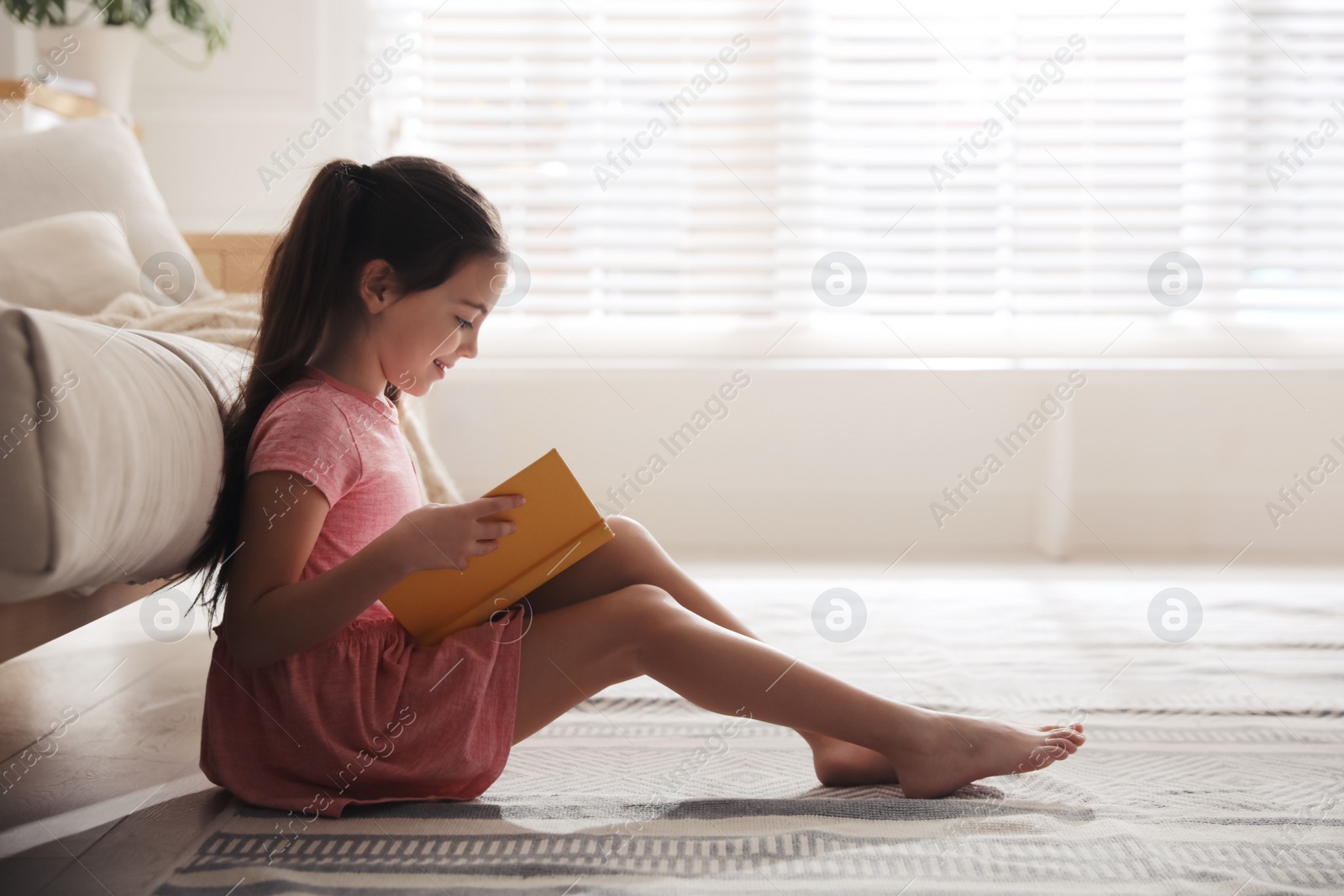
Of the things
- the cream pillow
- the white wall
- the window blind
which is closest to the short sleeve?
the cream pillow

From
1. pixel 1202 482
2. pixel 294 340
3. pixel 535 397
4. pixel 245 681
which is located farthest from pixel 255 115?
pixel 1202 482

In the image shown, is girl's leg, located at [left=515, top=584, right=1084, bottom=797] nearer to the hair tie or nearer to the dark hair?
the dark hair

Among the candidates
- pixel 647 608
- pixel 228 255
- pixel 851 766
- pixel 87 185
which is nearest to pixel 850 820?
pixel 851 766

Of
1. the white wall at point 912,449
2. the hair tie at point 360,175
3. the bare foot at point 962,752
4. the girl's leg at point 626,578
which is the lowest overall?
the white wall at point 912,449

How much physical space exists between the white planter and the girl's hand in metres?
1.71

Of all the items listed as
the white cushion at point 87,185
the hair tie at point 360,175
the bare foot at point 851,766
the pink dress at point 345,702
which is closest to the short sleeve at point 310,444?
the pink dress at point 345,702

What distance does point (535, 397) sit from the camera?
229cm

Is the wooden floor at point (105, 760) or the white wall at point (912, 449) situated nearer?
the wooden floor at point (105, 760)

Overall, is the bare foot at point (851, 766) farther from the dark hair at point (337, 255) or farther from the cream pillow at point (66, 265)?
the cream pillow at point (66, 265)

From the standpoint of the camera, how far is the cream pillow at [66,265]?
141 centimetres

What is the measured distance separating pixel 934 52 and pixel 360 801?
212 cm

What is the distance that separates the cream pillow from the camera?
4.64 ft

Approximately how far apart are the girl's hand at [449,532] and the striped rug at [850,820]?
203 mm

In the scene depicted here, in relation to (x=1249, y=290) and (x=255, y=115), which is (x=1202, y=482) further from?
(x=255, y=115)
